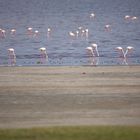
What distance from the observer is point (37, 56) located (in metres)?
38.7

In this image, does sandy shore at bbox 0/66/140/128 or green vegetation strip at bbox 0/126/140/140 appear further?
sandy shore at bbox 0/66/140/128

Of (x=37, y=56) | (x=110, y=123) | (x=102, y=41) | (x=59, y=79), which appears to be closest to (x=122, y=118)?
(x=110, y=123)

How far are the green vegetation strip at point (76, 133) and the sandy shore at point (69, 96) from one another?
1.17 m

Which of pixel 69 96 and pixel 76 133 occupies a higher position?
pixel 76 133

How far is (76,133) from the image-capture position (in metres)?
13.5

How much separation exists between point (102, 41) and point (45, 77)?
111ft

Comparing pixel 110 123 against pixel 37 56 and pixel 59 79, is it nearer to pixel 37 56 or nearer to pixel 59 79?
Result: pixel 59 79

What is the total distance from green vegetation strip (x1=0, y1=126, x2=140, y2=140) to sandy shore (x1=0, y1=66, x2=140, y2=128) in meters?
1.17

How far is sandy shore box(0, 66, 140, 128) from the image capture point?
15.9m

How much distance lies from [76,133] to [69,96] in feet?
17.7

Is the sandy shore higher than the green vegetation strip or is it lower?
lower

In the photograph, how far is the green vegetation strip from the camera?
1302 centimetres

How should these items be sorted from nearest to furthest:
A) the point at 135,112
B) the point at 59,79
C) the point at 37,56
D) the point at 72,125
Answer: the point at 72,125 < the point at 135,112 < the point at 59,79 < the point at 37,56

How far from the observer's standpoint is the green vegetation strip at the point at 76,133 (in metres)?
13.0
